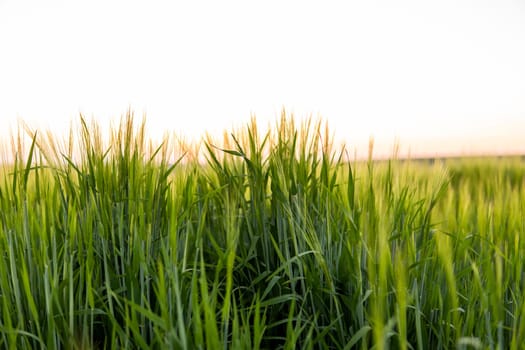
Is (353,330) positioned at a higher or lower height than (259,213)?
lower

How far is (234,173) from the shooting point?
4.89 feet

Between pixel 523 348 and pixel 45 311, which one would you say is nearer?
pixel 523 348

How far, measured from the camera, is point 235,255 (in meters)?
1.23

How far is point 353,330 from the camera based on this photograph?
107 cm

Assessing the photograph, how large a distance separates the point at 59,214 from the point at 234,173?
486 millimetres

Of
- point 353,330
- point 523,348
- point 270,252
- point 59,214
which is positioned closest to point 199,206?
point 270,252

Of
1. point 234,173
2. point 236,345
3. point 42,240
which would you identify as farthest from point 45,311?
point 234,173

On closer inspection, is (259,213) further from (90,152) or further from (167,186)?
(90,152)

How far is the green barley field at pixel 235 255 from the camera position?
39.8 inches

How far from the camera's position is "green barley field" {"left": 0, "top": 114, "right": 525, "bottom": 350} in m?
Result: 1.01

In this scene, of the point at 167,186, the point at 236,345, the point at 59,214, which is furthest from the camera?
the point at 59,214

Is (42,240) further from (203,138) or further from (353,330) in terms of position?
(353,330)

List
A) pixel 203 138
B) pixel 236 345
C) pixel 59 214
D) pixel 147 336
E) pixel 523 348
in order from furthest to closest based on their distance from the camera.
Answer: pixel 203 138 < pixel 59 214 < pixel 147 336 < pixel 523 348 < pixel 236 345

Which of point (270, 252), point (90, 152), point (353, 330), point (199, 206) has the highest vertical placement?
point (90, 152)
